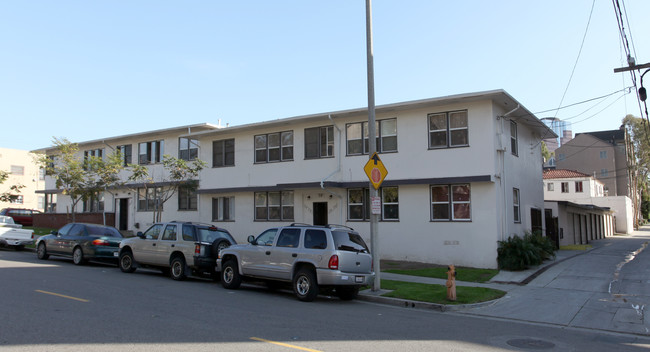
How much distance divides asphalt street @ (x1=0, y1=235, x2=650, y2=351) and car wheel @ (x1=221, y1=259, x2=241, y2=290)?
26.1 inches

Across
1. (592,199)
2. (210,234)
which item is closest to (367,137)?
(210,234)

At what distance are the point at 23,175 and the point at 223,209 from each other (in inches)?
1742

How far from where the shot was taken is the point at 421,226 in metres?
18.9

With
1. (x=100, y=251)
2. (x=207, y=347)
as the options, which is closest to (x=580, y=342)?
(x=207, y=347)

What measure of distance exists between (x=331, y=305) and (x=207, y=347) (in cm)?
476

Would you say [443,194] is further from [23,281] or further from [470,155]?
[23,281]

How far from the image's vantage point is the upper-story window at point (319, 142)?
21594 mm

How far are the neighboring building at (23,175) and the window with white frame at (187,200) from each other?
3642 cm

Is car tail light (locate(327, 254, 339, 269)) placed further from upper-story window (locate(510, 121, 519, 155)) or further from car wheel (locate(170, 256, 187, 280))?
upper-story window (locate(510, 121, 519, 155))

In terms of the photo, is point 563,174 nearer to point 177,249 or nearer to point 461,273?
point 461,273

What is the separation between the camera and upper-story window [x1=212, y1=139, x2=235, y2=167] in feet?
81.9

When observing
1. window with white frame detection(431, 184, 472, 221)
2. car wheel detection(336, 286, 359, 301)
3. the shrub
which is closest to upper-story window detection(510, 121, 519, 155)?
window with white frame detection(431, 184, 472, 221)

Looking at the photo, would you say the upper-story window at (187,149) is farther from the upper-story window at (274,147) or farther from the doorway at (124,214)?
the doorway at (124,214)

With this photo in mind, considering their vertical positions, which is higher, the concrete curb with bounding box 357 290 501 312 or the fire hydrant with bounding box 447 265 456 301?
the fire hydrant with bounding box 447 265 456 301
